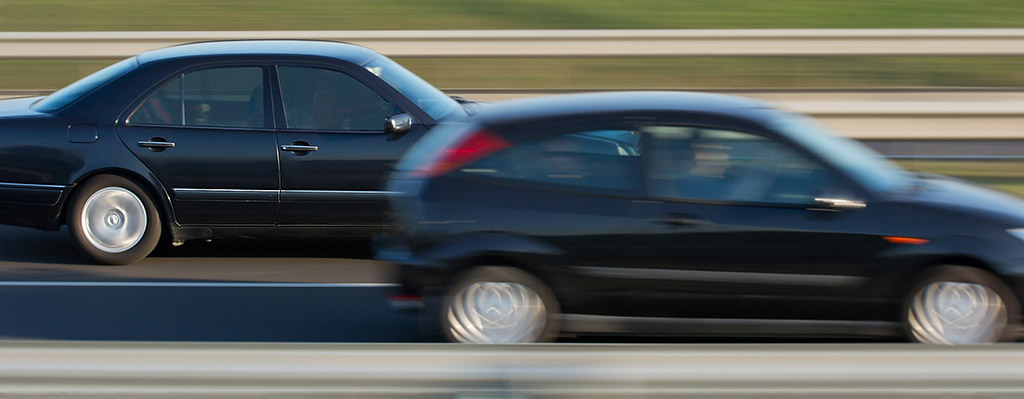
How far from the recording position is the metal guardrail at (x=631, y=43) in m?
11.7

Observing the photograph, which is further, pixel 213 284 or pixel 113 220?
pixel 113 220

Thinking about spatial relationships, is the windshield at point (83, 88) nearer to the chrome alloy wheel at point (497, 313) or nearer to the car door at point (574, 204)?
the car door at point (574, 204)

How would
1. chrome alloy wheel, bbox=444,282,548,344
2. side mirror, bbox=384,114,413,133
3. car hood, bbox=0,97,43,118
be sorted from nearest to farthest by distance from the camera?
chrome alloy wheel, bbox=444,282,548,344
side mirror, bbox=384,114,413,133
car hood, bbox=0,97,43,118

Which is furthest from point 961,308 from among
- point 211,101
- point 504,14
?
point 504,14

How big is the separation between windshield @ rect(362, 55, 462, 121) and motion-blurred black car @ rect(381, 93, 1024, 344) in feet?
7.31

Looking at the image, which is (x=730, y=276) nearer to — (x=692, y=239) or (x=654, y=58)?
(x=692, y=239)

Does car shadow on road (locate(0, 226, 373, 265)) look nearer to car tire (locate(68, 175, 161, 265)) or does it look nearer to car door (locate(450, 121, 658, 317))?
car tire (locate(68, 175, 161, 265))

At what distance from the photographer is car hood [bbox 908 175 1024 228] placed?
520 centimetres

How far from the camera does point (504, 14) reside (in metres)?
18.5

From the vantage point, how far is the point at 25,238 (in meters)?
8.39

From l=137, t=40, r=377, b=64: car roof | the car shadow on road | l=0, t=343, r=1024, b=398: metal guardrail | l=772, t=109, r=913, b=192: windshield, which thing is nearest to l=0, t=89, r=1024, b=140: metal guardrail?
l=137, t=40, r=377, b=64: car roof

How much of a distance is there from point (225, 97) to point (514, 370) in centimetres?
511

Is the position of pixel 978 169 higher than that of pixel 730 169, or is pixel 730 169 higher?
pixel 978 169

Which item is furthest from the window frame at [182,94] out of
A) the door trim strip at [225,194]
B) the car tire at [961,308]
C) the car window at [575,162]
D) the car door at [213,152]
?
the car tire at [961,308]
